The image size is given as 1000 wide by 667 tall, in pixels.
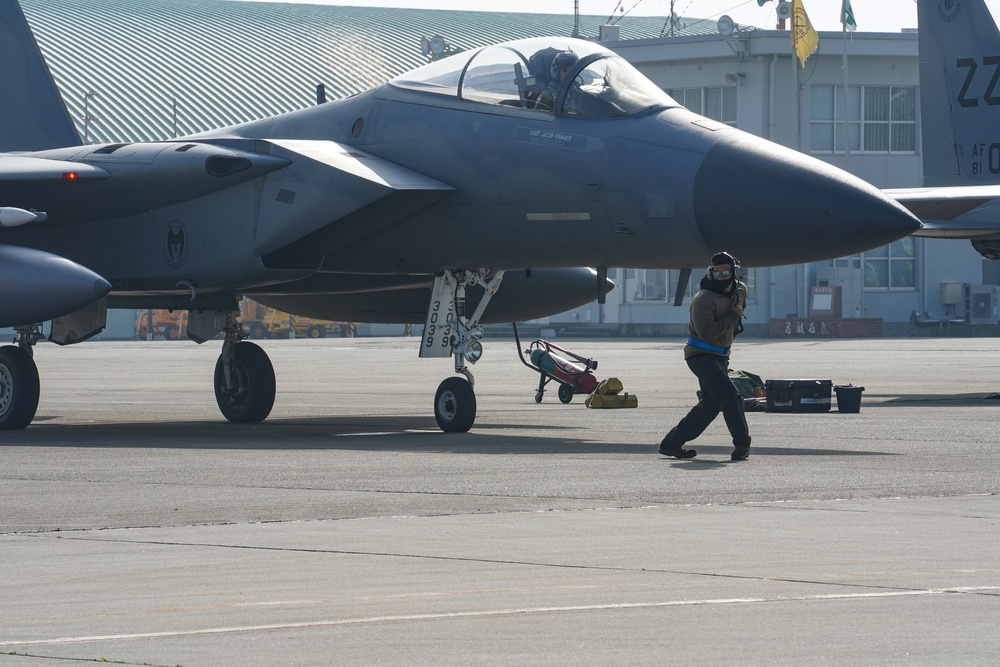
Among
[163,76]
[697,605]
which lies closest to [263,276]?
[697,605]

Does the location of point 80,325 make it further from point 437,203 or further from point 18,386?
point 437,203

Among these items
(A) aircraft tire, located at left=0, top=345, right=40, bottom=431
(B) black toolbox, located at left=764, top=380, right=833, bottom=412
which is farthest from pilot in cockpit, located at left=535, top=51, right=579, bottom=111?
(A) aircraft tire, located at left=0, top=345, right=40, bottom=431

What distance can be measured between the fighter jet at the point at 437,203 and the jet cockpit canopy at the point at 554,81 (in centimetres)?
2

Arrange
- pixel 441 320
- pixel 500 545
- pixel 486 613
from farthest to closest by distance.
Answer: pixel 441 320
pixel 500 545
pixel 486 613

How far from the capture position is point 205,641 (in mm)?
5531

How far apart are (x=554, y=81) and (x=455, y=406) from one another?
3309 mm

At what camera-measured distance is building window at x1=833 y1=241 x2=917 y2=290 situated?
224ft

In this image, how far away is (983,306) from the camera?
213ft

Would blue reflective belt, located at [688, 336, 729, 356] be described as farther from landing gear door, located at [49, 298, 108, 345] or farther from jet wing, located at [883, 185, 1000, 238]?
jet wing, located at [883, 185, 1000, 238]

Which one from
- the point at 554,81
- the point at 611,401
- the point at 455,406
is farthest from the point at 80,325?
the point at 611,401

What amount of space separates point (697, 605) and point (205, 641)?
1.99m

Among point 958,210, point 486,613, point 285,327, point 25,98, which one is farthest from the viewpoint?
point 285,327

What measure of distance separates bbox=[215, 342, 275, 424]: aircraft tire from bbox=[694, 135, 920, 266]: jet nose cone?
6920 millimetres

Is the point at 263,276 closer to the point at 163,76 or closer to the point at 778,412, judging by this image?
the point at 778,412
